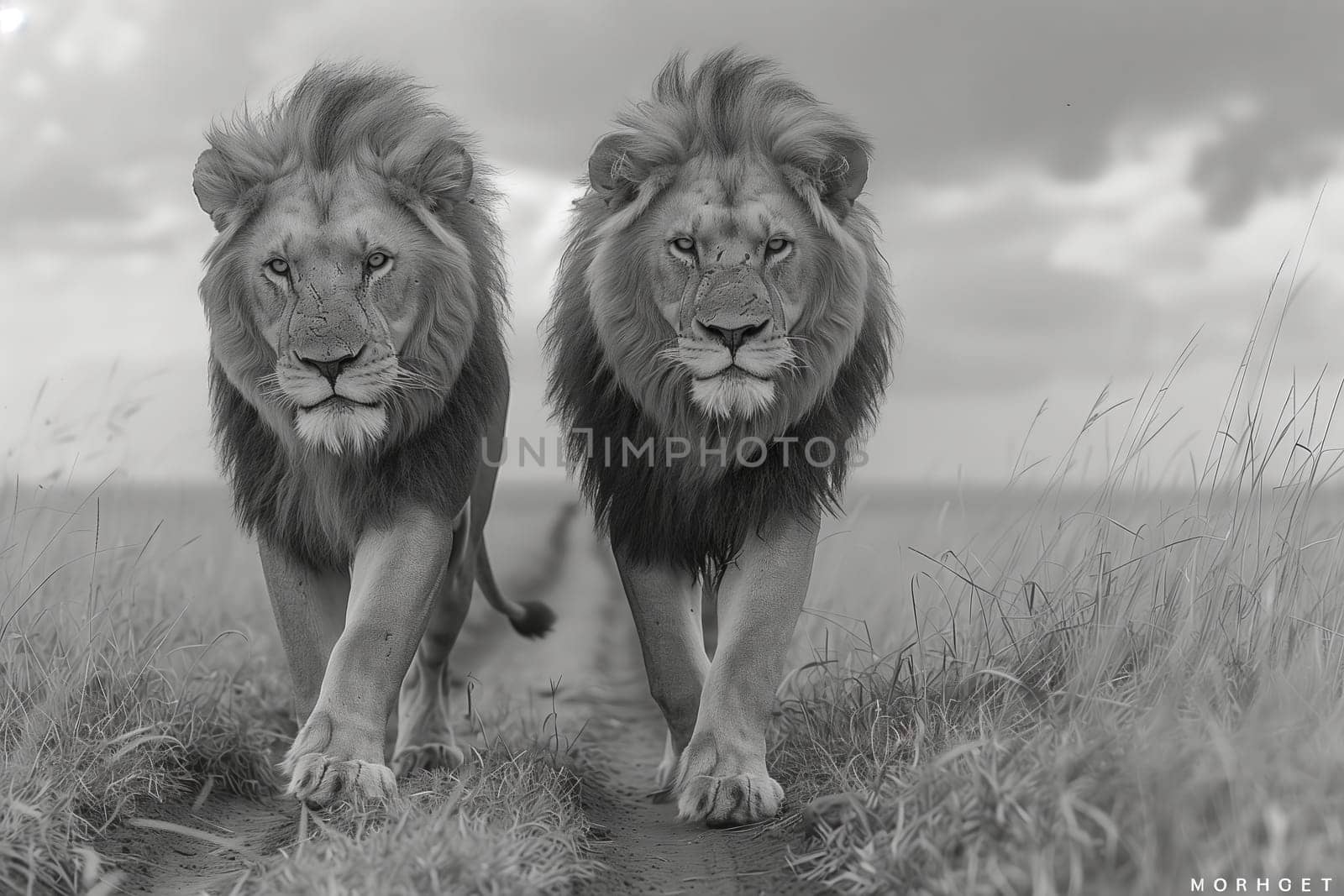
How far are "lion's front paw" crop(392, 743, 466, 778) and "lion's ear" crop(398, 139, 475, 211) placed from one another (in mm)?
1851

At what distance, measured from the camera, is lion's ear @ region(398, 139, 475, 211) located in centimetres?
378

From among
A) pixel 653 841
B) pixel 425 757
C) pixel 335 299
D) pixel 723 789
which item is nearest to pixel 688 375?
pixel 335 299

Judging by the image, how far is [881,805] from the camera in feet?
9.63

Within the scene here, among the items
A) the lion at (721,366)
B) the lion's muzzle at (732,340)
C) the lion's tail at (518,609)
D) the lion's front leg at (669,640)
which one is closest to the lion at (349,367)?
the lion at (721,366)

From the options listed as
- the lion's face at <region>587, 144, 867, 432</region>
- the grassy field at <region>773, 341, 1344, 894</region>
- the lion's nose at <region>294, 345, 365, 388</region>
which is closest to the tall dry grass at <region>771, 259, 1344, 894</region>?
the grassy field at <region>773, 341, 1344, 894</region>

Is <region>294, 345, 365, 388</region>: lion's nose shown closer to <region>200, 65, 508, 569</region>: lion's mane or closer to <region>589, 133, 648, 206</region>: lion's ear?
<region>200, 65, 508, 569</region>: lion's mane

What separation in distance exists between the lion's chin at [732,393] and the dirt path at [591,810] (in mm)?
1106

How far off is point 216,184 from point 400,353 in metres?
0.73

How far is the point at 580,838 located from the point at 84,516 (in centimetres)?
318

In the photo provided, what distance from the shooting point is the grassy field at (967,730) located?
7.59ft

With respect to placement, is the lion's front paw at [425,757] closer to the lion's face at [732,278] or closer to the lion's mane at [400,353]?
the lion's mane at [400,353]

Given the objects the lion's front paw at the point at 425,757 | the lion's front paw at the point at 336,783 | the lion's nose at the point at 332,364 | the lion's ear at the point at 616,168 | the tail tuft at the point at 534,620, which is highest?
the lion's ear at the point at 616,168

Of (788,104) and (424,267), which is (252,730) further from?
(788,104)

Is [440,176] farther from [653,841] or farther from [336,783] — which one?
[653,841]
